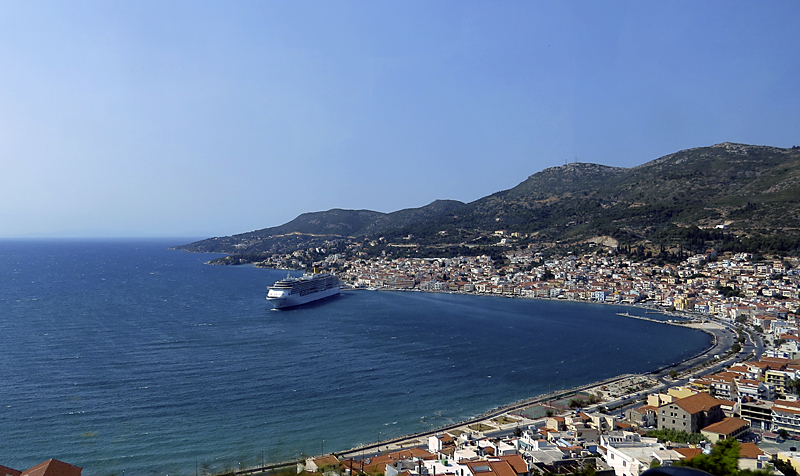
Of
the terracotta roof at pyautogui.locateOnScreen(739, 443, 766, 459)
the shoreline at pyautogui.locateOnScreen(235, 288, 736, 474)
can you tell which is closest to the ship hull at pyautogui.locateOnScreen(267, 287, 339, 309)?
the shoreline at pyautogui.locateOnScreen(235, 288, 736, 474)

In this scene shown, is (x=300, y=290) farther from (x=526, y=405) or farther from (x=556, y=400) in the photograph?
(x=556, y=400)

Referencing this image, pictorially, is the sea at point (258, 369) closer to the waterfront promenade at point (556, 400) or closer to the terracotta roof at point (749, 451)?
the waterfront promenade at point (556, 400)

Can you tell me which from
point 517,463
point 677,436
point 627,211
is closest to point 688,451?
point 677,436

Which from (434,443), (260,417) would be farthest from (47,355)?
(434,443)

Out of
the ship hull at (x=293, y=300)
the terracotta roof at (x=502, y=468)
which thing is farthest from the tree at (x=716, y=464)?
the ship hull at (x=293, y=300)

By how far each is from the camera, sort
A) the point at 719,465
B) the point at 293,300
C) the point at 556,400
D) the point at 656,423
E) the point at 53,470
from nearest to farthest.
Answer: the point at 719,465 → the point at 53,470 → the point at 656,423 → the point at 556,400 → the point at 293,300
